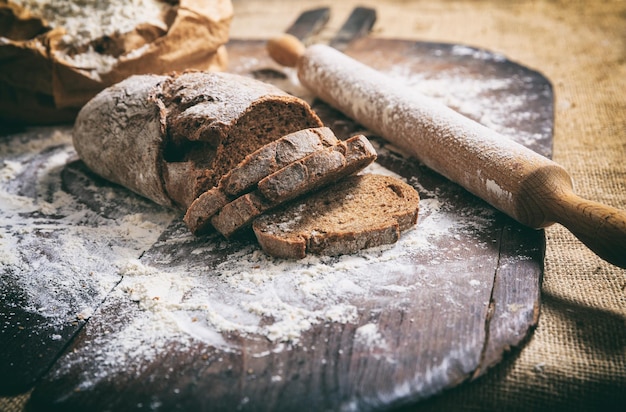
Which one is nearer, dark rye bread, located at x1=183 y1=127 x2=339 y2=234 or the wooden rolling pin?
the wooden rolling pin

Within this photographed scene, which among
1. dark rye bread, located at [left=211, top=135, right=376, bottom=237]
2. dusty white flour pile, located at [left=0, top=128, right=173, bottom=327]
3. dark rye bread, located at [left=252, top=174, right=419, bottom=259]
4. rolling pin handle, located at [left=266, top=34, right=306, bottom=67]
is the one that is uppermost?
rolling pin handle, located at [left=266, top=34, right=306, bottom=67]

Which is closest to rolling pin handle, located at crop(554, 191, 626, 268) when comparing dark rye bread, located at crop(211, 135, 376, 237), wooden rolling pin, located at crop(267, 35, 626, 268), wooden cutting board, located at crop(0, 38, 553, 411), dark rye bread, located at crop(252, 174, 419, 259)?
wooden rolling pin, located at crop(267, 35, 626, 268)

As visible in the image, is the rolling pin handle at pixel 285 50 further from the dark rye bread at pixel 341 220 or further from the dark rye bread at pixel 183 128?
the dark rye bread at pixel 341 220

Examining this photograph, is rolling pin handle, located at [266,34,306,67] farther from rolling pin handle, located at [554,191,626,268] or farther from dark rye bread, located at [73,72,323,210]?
rolling pin handle, located at [554,191,626,268]

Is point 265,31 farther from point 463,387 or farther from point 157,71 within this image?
point 463,387

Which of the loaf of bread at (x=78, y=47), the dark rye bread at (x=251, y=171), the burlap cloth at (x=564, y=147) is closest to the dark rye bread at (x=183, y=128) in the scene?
the dark rye bread at (x=251, y=171)

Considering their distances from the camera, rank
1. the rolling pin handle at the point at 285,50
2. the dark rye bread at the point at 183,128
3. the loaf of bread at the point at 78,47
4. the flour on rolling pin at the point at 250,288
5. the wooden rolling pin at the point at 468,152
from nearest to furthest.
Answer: the flour on rolling pin at the point at 250,288, the wooden rolling pin at the point at 468,152, the dark rye bread at the point at 183,128, the loaf of bread at the point at 78,47, the rolling pin handle at the point at 285,50

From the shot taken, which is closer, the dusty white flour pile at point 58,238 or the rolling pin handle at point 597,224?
the rolling pin handle at point 597,224
